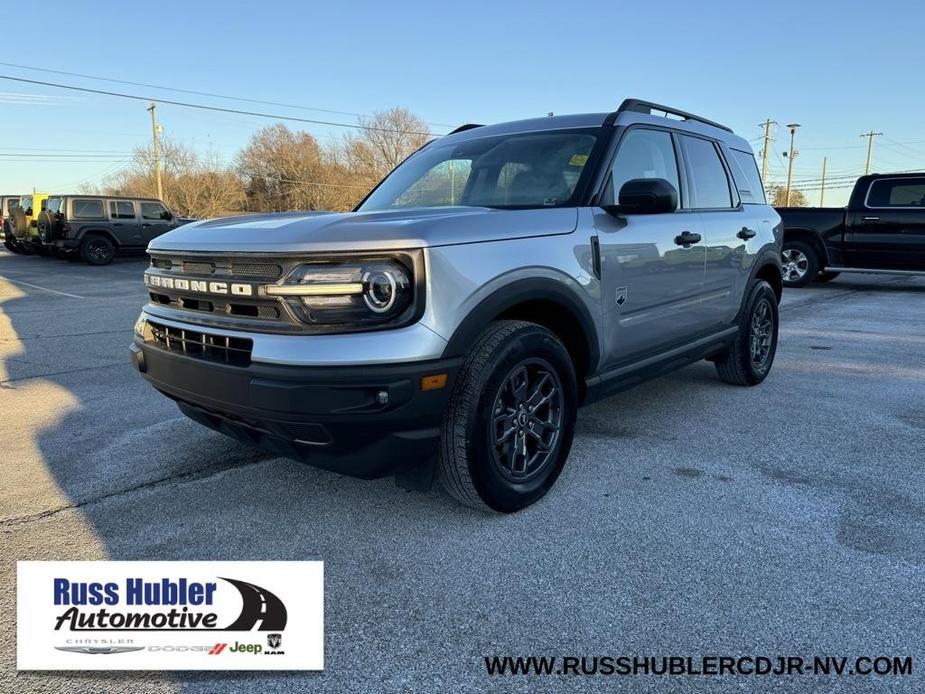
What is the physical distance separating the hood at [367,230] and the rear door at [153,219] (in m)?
19.1

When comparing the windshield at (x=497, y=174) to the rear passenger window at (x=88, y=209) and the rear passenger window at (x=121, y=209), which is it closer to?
the rear passenger window at (x=88, y=209)

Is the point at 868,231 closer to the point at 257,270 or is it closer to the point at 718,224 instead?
the point at 718,224

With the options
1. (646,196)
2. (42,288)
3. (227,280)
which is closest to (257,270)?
(227,280)

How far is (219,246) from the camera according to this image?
9.00 feet

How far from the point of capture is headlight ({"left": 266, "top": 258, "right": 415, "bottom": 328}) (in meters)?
2.43

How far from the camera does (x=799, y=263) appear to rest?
40.8 ft

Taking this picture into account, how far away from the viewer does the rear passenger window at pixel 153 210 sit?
66.6 feet

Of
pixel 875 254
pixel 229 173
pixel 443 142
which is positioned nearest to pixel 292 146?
pixel 229 173

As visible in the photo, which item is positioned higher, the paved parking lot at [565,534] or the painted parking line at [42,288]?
the painted parking line at [42,288]

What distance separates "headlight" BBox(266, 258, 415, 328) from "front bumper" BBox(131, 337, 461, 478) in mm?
192

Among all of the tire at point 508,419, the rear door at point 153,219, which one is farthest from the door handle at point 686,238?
the rear door at point 153,219

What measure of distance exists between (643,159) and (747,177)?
1825 millimetres

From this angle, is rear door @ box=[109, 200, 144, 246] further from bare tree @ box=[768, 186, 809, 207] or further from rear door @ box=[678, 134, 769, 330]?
bare tree @ box=[768, 186, 809, 207]

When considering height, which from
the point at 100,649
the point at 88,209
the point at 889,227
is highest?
the point at 88,209
